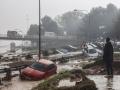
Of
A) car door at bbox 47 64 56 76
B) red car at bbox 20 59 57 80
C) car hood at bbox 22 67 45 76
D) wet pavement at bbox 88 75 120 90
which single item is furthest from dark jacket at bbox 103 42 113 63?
car door at bbox 47 64 56 76

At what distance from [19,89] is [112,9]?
11093 centimetres

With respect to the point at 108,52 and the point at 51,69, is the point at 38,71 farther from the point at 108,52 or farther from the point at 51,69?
the point at 108,52

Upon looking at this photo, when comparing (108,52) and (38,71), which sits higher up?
(108,52)

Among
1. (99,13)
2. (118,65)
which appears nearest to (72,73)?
(118,65)

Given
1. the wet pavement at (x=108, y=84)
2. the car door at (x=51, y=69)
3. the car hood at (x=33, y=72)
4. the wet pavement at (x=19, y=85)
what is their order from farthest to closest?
1. the car door at (x=51, y=69)
2. the car hood at (x=33, y=72)
3. the wet pavement at (x=19, y=85)
4. the wet pavement at (x=108, y=84)

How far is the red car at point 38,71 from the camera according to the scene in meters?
31.0

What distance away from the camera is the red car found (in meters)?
31.0

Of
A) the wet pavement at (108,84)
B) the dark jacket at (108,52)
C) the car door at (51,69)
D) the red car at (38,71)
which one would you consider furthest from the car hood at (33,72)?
the wet pavement at (108,84)

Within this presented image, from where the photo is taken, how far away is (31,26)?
178 metres

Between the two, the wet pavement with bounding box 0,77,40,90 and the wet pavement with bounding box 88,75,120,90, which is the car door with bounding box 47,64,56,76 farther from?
the wet pavement with bounding box 88,75,120,90

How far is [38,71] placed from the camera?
3164 cm

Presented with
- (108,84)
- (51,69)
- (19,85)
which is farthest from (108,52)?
(51,69)

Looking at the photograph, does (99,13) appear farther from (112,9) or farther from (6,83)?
(6,83)

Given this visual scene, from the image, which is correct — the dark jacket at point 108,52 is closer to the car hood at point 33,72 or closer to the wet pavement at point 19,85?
the wet pavement at point 19,85
